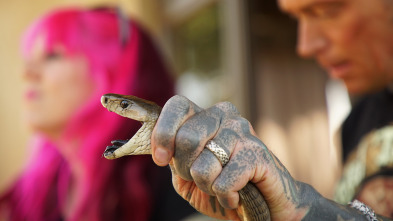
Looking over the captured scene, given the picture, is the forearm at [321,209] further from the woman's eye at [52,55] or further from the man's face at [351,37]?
the woman's eye at [52,55]

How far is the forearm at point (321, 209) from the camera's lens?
0.84 meters

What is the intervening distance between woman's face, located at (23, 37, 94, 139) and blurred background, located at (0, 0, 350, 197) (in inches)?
47.8

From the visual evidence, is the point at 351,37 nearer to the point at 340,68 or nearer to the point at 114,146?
the point at 340,68

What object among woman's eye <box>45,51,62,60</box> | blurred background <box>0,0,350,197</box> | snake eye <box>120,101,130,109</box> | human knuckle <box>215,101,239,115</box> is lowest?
blurred background <box>0,0,350,197</box>

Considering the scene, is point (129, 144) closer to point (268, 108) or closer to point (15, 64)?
point (268, 108)

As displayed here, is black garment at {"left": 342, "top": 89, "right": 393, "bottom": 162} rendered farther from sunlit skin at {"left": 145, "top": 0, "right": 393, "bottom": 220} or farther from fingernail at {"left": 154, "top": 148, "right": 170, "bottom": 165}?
fingernail at {"left": 154, "top": 148, "right": 170, "bottom": 165}

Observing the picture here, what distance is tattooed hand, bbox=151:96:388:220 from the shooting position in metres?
0.73

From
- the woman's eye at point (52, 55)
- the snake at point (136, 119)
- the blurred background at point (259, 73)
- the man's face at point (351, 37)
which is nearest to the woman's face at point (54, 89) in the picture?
the woman's eye at point (52, 55)

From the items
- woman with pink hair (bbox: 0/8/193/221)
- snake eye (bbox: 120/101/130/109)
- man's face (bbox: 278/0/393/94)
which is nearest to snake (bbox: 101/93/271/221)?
snake eye (bbox: 120/101/130/109)

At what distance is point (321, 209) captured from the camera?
2.77ft

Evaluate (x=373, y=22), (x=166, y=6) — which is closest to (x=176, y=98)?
(x=373, y=22)

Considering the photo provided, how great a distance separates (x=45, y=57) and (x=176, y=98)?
48.1 inches

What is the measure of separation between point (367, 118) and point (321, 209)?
2.51ft

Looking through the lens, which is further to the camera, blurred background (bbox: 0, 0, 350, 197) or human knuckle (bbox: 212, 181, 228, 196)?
blurred background (bbox: 0, 0, 350, 197)
